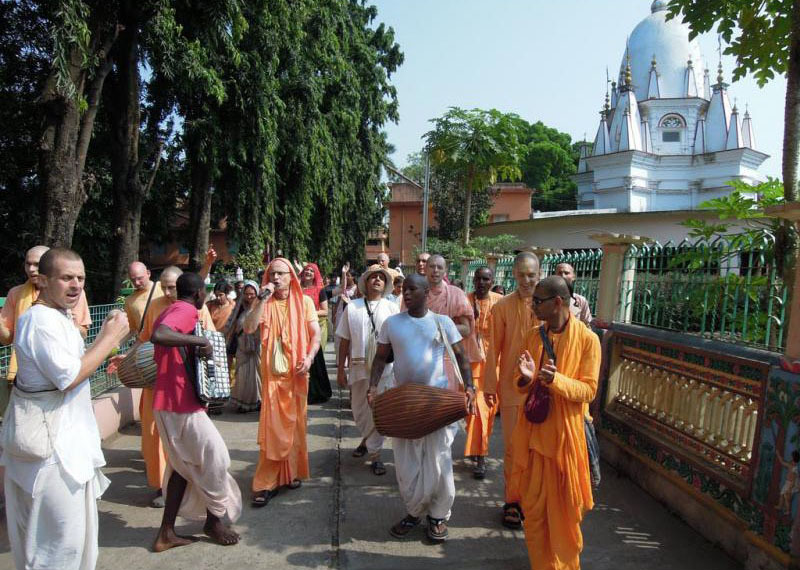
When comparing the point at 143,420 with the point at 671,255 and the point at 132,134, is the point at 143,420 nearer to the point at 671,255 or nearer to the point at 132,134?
the point at 671,255

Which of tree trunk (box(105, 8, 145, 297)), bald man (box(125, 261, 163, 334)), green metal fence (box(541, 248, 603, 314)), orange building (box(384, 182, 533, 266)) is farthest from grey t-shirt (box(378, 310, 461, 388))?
orange building (box(384, 182, 533, 266))

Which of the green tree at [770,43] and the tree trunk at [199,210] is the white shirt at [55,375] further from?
the tree trunk at [199,210]

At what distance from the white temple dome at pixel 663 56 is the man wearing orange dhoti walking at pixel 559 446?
3805 cm

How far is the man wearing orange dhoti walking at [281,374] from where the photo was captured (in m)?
4.32

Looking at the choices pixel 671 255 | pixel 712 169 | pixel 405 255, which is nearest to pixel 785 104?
pixel 671 255

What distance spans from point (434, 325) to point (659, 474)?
2.12 meters

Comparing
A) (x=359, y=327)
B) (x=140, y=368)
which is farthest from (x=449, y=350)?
(x=140, y=368)

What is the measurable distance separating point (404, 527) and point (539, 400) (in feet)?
4.50

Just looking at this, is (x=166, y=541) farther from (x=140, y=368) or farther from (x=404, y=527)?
(x=404, y=527)

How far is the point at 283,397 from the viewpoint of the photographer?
14.4ft

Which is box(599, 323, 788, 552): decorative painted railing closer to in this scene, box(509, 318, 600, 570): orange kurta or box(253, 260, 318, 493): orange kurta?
box(509, 318, 600, 570): orange kurta

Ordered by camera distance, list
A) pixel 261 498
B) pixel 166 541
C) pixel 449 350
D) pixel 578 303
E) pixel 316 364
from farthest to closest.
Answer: pixel 316 364
pixel 578 303
pixel 261 498
pixel 449 350
pixel 166 541

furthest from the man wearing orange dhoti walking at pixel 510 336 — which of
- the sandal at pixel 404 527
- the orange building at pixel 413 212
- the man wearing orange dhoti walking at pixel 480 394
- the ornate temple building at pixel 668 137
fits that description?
the ornate temple building at pixel 668 137

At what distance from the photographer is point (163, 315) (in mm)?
3426
